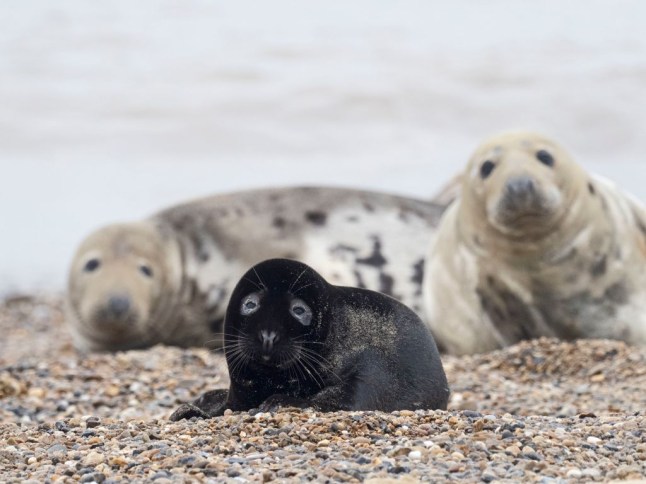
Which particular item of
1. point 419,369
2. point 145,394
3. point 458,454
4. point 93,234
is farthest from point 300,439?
point 93,234

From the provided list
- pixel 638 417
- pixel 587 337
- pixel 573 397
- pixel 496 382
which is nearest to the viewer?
pixel 638 417

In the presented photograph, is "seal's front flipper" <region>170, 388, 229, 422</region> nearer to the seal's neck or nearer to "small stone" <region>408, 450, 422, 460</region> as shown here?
"small stone" <region>408, 450, 422, 460</region>

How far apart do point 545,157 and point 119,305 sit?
9.63ft

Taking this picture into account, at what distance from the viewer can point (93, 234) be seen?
9.07m

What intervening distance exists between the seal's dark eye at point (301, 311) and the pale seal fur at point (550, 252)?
2.96 metres

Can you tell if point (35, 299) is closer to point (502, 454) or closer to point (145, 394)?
point (145, 394)

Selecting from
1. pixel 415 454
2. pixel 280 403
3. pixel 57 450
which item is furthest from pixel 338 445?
pixel 57 450

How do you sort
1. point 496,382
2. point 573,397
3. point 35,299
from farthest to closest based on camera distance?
→ point 35,299, point 496,382, point 573,397

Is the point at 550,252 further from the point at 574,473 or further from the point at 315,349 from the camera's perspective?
the point at 574,473

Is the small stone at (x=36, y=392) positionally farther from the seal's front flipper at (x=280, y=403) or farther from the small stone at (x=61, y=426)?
the seal's front flipper at (x=280, y=403)

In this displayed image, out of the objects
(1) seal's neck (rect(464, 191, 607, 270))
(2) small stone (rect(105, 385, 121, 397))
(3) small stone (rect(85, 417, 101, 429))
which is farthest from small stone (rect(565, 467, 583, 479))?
(1) seal's neck (rect(464, 191, 607, 270))

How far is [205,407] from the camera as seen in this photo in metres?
4.73

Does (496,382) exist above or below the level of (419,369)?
below

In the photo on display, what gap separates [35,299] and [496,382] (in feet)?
27.1
